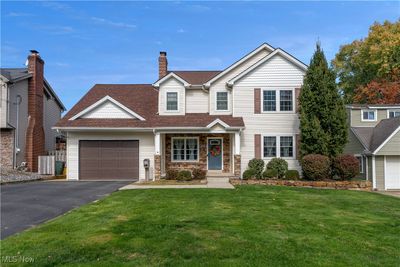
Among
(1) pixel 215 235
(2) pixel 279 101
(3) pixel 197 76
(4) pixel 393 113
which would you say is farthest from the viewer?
(4) pixel 393 113

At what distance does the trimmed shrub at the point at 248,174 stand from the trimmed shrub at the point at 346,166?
4.19m

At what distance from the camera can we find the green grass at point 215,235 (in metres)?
5.85

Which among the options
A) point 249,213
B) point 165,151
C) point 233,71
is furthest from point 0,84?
point 249,213

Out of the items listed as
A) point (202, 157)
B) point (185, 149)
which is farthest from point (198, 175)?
point (185, 149)

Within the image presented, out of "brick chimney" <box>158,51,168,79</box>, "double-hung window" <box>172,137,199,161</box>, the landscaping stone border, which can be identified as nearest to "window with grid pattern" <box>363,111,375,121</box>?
Result: the landscaping stone border

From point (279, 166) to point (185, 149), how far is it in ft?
18.9

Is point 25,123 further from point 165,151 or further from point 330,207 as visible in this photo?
point 330,207

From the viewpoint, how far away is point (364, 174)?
22.5 meters

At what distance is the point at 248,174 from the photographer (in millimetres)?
19047

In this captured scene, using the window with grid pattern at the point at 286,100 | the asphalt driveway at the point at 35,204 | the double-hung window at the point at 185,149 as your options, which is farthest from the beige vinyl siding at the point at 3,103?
the window with grid pattern at the point at 286,100

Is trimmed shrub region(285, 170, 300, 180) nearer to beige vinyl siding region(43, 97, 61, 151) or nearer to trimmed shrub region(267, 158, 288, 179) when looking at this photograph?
trimmed shrub region(267, 158, 288, 179)

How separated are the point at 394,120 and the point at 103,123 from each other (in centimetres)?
1780

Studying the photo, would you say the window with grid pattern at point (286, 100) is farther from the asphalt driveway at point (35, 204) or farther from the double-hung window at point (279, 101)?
the asphalt driveway at point (35, 204)

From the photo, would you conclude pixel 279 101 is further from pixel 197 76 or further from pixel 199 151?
pixel 197 76
